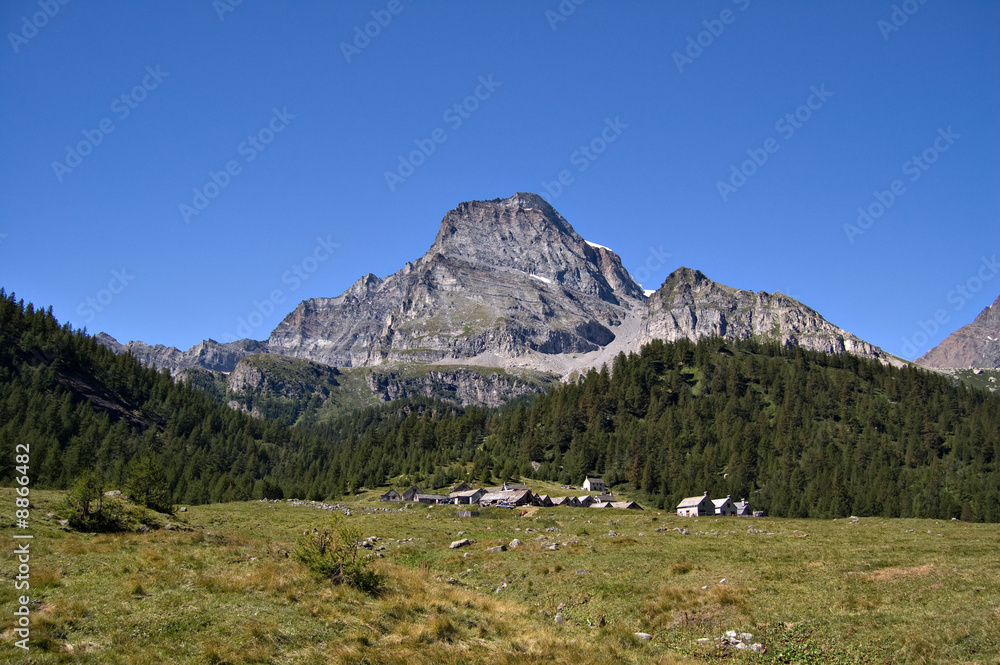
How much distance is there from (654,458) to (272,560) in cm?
11777

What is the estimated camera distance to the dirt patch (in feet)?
94.9

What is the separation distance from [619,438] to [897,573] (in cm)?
12710

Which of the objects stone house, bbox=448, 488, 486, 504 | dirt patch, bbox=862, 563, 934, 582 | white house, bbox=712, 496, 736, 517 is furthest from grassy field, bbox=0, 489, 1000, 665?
stone house, bbox=448, 488, 486, 504

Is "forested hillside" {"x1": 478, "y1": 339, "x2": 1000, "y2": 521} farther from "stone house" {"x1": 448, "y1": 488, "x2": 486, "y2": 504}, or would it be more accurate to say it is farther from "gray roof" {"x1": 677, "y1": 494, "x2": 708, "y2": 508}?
"stone house" {"x1": 448, "y1": 488, "x2": 486, "y2": 504}

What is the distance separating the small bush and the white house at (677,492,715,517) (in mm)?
84820

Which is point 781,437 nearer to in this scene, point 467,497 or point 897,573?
point 467,497

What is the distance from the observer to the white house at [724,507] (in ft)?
348

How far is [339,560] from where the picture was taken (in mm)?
28500

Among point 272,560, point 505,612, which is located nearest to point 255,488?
point 272,560

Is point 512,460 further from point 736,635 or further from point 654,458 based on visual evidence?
point 736,635

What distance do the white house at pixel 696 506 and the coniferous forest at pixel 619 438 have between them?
687 centimetres

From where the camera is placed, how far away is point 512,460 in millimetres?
147875

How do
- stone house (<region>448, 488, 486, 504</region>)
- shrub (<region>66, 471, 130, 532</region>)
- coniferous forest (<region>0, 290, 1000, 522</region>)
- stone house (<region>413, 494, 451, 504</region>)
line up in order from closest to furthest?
shrub (<region>66, 471, 130, 532</region>)
stone house (<region>413, 494, 451, 504</region>)
stone house (<region>448, 488, 486, 504</region>)
coniferous forest (<region>0, 290, 1000, 522</region>)

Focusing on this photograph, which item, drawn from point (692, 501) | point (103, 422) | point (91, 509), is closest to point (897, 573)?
A: point (91, 509)
